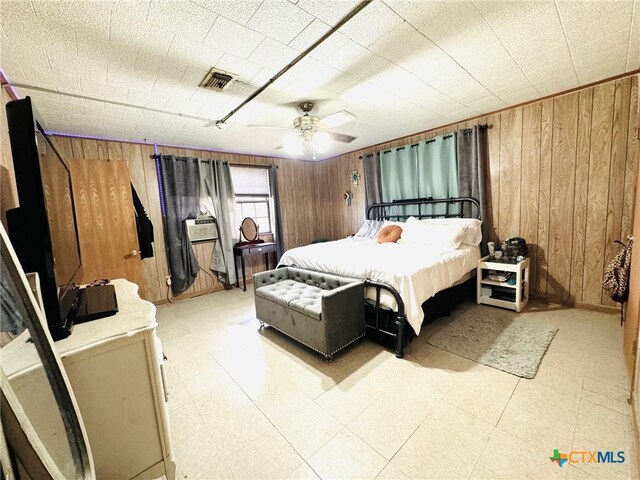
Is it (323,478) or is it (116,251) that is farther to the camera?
(116,251)

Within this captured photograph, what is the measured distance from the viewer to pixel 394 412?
67.2 inches

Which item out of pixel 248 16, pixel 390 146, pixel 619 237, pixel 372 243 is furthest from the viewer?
pixel 390 146

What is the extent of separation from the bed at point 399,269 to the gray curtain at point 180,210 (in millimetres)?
1698

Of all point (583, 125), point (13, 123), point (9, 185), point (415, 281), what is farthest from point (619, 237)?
point (9, 185)

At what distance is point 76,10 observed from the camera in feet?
4.59

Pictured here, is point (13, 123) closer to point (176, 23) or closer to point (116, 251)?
point (176, 23)

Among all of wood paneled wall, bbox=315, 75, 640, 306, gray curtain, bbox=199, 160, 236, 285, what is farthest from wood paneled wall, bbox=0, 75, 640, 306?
gray curtain, bbox=199, 160, 236, 285

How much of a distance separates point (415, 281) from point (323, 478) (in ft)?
5.06

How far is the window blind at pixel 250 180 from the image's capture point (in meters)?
4.89

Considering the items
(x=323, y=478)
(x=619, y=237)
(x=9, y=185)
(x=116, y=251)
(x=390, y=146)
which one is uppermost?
(x=390, y=146)

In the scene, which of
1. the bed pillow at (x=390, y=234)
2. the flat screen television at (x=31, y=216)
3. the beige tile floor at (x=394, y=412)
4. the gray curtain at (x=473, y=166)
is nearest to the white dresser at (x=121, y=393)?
the flat screen television at (x=31, y=216)

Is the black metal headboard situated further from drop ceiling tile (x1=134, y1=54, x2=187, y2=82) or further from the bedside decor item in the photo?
drop ceiling tile (x1=134, y1=54, x2=187, y2=82)

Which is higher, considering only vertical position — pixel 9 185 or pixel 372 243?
pixel 9 185

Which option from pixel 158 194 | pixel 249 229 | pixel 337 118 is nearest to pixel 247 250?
pixel 249 229
